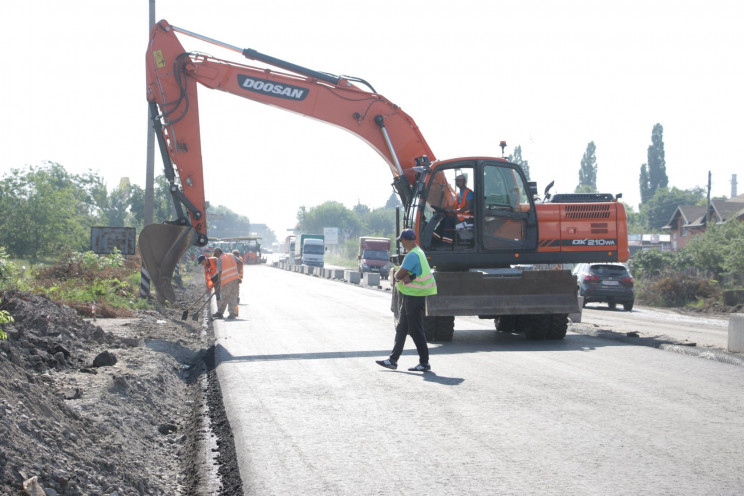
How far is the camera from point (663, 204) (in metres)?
109

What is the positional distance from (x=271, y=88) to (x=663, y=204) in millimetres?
103669

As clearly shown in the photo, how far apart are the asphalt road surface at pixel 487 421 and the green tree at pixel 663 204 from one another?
10223 centimetres

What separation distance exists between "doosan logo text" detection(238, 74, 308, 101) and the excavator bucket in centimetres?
313

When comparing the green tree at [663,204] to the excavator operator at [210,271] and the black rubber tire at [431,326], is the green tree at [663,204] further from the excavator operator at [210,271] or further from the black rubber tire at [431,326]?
the black rubber tire at [431,326]

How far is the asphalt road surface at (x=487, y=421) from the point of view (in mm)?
5410

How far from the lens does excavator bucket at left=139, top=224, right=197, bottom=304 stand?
13422 millimetres

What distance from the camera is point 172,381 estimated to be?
9.94m

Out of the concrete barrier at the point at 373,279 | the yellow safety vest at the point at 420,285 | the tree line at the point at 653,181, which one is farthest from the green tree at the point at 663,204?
the yellow safety vest at the point at 420,285

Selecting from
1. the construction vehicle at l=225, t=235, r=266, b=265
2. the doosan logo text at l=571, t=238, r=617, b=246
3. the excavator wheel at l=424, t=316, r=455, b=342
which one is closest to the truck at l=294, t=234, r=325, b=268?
the construction vehicle at l=225, t=235, r=266, b=265

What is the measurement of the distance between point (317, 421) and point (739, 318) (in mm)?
7894

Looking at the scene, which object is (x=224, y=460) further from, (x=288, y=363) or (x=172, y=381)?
(x=288, y=363)

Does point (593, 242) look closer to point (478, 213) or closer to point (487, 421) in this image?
point (478, 213)

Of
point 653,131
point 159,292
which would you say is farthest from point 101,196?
point 159,292

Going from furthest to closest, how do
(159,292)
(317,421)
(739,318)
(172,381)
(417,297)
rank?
(159,292), (739,318), (417,297), (172,381), (317,421)
